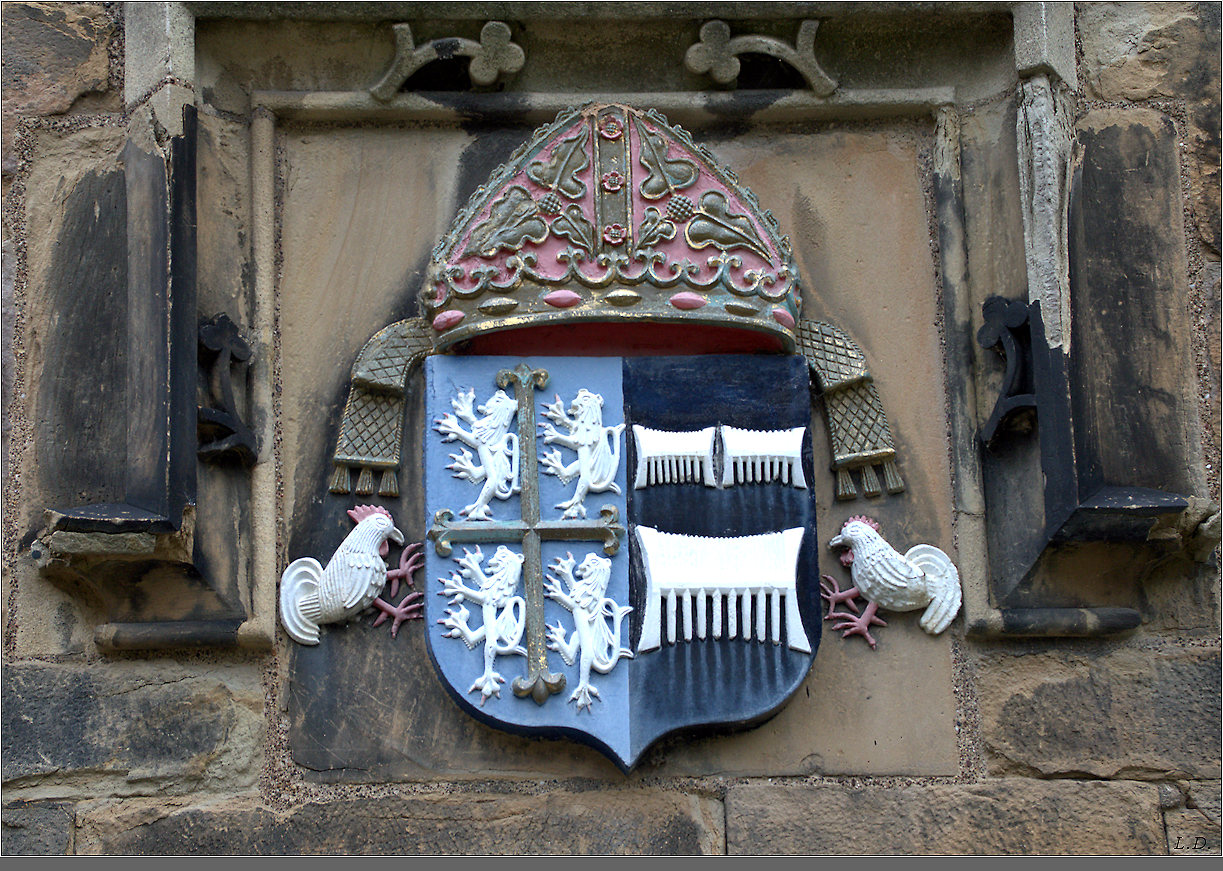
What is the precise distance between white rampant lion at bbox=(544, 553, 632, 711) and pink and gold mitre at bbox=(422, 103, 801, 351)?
19.2 inches

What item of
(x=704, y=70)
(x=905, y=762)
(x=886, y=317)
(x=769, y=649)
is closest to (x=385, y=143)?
(x=704, y=70)

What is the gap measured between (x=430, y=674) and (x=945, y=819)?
101cm

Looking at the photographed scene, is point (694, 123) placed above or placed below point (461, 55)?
below

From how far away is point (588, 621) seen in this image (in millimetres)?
3260

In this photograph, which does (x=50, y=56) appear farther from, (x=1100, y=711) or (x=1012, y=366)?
(x=1100, y=711)

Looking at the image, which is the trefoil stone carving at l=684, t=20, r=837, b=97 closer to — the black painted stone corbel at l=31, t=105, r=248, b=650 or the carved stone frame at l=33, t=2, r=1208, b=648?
the carved stone frame at l=33, t=2, r=1208, b=648

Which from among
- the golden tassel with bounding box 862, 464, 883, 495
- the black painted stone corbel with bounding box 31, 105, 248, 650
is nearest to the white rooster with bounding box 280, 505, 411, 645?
the black painted stone corbel with bounding box 31, 105, 248, 650

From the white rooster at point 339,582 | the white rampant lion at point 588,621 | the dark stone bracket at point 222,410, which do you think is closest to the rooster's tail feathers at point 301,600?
the white rooster at point 339,582

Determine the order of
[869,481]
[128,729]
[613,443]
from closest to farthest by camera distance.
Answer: [128,729], [613,443], [869,481]

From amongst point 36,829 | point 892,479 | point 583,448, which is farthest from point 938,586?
point 36,829

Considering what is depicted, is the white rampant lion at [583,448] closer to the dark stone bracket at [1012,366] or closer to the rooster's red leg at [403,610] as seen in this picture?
the rooster's red leg at [403,610]

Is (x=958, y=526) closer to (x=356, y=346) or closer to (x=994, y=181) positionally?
(x=994, y=181)

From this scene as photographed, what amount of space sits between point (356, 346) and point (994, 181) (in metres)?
1.36

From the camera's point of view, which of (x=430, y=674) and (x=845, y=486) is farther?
(x=845, y=486)
